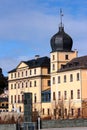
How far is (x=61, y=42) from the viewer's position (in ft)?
325

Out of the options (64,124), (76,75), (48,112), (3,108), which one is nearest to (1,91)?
(3,108)

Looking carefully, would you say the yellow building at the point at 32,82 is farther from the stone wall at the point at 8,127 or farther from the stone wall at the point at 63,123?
the stone wall at the point at 8,127

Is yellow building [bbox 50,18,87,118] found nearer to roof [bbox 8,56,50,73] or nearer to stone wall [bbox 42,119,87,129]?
roof [bbox 8,56,50,73]

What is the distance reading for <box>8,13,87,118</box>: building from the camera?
91.9 m

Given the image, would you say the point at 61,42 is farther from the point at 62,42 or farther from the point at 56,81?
the point at 56,81

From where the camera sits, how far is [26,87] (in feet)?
363

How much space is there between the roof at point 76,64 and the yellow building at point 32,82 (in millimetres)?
7142

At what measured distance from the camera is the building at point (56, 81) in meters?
91.9

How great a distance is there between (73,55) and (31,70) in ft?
36.2

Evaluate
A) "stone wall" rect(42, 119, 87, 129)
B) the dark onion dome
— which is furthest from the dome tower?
"stone wall" rect(42, 119, 87, 129)

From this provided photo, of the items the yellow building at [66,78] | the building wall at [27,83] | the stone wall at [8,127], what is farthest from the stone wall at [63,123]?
the building wall at [27,83]

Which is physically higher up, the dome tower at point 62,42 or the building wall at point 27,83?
the dome tower at point 62,42

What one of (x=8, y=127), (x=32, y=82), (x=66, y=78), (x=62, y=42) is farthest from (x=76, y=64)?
(x=8, y=127)

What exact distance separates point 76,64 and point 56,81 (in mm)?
6214
